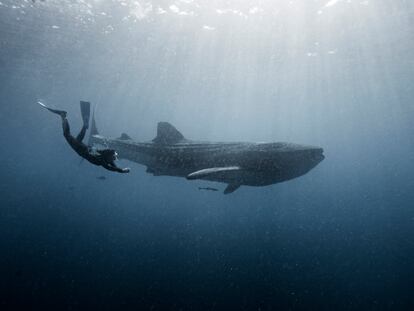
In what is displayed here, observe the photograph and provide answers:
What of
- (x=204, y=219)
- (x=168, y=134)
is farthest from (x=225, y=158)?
(x=204, y=219)

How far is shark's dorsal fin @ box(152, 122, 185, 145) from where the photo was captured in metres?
9.77

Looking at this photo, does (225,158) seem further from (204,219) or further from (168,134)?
(204,219)

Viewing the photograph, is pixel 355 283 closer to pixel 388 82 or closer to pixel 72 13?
pixel 72 13

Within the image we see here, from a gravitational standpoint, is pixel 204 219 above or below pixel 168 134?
below

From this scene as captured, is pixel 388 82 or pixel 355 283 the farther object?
pixel 388 82

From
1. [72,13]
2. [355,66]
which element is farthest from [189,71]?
[355,66]

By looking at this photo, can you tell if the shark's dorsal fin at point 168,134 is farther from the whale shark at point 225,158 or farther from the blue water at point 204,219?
the blue water at point 204,219

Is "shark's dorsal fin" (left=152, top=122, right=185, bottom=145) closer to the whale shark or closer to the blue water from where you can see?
the whale shark

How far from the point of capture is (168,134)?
984 cm

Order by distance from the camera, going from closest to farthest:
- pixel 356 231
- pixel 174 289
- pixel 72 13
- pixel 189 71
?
pixel 174 289, pixel 72 13, pixel 356 231, pixel 189 71

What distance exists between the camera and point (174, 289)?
12.9 meters

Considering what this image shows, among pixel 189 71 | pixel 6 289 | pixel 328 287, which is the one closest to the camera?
pixel 6 289

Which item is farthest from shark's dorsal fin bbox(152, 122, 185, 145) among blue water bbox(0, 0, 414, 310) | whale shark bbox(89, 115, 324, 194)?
blue water bbox(0, 0, 414, 310)

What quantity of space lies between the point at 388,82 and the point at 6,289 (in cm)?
5108
